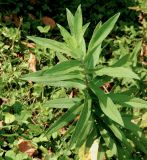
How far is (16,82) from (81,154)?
98 centimetres

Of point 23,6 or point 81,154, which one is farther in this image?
point 23,6

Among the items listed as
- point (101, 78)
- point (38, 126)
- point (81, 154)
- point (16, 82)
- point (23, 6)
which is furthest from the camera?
point (23, 6)

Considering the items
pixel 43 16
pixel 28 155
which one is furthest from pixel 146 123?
pixel 43 16

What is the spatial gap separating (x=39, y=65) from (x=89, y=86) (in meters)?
1.44

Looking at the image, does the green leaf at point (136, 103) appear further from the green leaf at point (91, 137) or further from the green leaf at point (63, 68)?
the green leaf at point (63, 68)

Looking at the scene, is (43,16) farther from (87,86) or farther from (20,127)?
(87,86)

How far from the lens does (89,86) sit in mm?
2252

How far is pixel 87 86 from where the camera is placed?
7.47 feet

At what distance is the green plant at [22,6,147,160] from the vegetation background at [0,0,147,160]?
0.19 metres

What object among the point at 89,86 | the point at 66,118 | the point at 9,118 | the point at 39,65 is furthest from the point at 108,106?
the point at 39,65

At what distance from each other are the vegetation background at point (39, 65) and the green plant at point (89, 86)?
0.19 meters

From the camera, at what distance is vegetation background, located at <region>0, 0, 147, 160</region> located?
9.76ft

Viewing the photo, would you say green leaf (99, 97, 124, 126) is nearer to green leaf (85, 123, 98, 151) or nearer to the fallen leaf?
green leaf (85, 123, 98, 151)

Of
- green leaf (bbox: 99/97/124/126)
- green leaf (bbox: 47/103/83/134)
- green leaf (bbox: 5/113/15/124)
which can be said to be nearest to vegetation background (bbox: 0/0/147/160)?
green leaf (bbox: 5/113/15/124)
